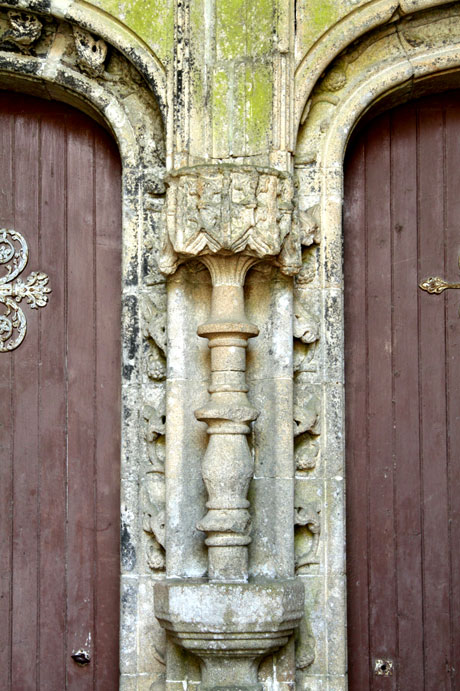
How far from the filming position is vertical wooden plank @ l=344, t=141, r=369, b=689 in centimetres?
518

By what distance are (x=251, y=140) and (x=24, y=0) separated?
1161 millimetres

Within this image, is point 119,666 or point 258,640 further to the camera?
point 119,666

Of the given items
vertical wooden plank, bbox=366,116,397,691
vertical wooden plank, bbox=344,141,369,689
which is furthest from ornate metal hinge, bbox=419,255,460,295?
vertical wooden plank, bbox=344,141,369,689

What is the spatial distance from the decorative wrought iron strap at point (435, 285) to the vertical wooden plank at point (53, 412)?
1611 mm

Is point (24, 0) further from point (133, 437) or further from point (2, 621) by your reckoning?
point (2, 621)

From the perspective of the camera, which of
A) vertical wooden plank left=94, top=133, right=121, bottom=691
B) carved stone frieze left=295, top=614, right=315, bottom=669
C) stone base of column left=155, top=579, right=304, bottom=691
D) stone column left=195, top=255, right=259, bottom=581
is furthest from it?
vertical wooden plank left=94, top=133, right=121, bottom=691

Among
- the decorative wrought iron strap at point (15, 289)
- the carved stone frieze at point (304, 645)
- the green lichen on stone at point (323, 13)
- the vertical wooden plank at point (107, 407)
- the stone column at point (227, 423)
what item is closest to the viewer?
the stone column at point (227, 423)

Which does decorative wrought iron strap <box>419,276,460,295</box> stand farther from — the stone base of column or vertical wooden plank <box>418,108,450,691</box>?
the stone base of column

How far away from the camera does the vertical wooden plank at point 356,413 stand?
17.0 feet

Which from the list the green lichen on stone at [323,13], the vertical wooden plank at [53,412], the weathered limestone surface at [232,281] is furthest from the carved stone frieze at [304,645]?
the green lichen on stone at [323,13]

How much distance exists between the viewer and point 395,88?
525cm

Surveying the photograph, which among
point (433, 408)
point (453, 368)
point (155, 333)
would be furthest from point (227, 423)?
point (453, 368)

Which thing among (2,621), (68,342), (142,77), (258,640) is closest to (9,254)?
(68,342)

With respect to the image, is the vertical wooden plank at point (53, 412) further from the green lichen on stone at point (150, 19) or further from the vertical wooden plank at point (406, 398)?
the vertical wooden plank at point (406, 398)
